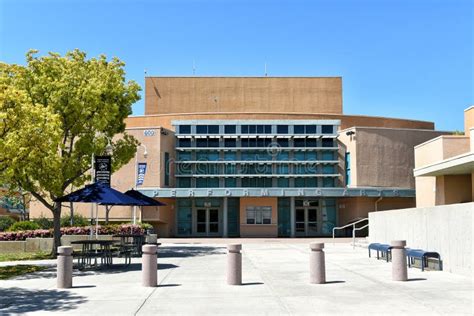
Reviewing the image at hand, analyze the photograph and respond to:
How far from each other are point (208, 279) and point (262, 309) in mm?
4585

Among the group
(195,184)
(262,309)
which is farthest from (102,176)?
(195,184)

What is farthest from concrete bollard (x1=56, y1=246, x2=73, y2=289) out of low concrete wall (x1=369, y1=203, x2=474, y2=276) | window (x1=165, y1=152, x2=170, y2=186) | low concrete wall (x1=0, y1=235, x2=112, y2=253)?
window (x1=165, y1=152, x2=170, y2=186)

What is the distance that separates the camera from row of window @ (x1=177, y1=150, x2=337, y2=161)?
45.3 m

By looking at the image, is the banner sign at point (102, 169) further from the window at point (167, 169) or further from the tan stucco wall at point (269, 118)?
the tan stucco wall at point (269, 118)

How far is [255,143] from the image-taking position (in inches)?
1784

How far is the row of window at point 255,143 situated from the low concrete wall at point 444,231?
24769mm

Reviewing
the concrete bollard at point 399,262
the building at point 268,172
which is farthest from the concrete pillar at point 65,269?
the building at point 268,172

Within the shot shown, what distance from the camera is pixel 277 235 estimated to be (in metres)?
44.4

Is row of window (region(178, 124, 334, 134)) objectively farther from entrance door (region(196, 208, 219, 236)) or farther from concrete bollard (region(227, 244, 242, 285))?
concrete bollard (region(227, 244, 242, 285))

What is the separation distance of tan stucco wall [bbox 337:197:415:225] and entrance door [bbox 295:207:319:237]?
2.10 m

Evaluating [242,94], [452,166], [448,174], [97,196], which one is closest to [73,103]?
[97,196]

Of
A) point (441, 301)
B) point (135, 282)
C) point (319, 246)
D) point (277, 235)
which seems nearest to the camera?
point (441, 301)

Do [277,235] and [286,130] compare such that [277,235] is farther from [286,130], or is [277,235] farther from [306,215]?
[286,130]

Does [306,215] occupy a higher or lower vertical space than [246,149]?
lower
